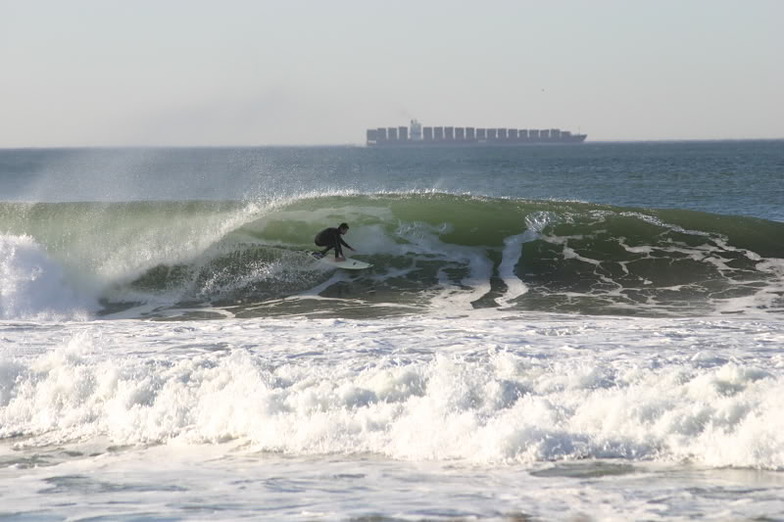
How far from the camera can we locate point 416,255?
68.1 ft

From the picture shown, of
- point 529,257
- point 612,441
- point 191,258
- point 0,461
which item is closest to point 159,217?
point 191,258

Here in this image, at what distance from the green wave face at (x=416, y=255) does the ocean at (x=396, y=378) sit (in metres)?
0.09

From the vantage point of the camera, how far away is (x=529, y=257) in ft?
67.2

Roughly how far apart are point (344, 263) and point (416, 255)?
6.13 ft

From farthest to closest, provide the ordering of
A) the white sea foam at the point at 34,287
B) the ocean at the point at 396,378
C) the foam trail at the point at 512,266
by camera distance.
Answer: the white sea foam at the point at 34,287 < the foam trail at the point at 512,266 < the ocean at the point at 396,378

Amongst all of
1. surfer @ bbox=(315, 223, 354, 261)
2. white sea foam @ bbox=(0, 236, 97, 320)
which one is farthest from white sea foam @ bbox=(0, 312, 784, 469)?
surfer @ bbox=(315, 223, 354, 261)

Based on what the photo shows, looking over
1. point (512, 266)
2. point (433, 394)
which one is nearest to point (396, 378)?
point (433, 394)

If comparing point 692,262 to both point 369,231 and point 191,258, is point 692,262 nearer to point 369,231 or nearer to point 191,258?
point 369,231

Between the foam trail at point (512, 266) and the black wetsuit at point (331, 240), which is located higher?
the black wetsuit at point (331, 240)

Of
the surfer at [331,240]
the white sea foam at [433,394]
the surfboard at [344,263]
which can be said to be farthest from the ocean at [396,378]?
the surfer at [331,240]

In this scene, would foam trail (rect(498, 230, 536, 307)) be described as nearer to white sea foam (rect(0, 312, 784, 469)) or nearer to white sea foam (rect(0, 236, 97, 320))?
white sea foam (rect(0, 312, 784, 469))

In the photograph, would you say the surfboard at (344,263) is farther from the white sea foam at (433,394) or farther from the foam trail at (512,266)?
the white sea foam at (433,394)

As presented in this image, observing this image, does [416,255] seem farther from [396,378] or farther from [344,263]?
[396,378]

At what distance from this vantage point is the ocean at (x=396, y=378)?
7430 millimetres
